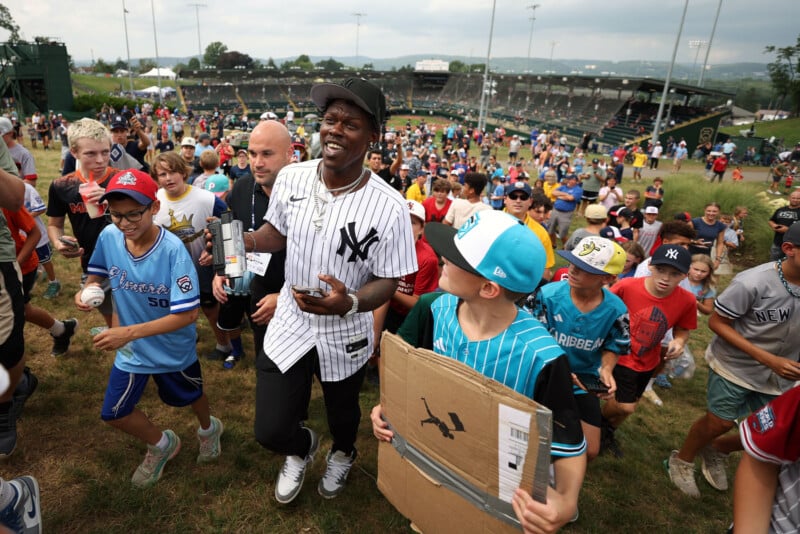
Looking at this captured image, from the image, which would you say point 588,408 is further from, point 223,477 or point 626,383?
point 223,477

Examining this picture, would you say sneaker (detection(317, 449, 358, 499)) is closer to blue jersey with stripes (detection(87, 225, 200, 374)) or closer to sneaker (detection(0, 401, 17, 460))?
blue jersey with stripes (detection(87, 225, 200, 374))

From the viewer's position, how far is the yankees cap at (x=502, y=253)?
1.68m

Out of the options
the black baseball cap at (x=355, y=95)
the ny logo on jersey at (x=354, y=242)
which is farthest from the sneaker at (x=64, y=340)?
the black baseball cap at (x=355, y=95)

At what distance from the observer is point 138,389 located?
9.50 ft

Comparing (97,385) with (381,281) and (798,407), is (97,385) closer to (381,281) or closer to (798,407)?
(381,281)

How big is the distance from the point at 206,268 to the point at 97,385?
5.06 ft

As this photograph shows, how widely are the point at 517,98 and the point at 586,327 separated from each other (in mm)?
58314

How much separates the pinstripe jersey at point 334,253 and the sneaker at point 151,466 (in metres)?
1.35

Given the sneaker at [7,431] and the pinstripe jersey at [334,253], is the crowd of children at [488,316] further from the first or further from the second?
the pinstripe jersey at [334,253]

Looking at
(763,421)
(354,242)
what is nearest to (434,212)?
(354,242)

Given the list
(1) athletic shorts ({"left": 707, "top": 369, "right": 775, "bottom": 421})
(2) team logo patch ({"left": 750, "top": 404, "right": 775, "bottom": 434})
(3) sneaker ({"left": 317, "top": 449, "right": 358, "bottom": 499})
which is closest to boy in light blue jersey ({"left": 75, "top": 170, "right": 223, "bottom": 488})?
(3) sneaker ({"left": 317, "top": 449, "right": 358, "bottom": 499})

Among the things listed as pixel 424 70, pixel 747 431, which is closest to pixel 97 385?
pixel 747 431

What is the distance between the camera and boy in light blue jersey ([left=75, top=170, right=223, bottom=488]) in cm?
267

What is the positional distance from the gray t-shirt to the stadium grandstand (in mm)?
35987
